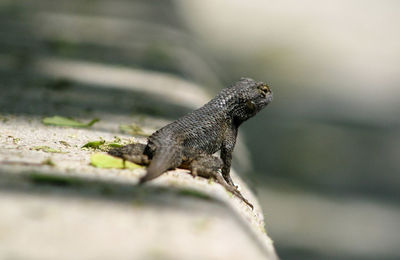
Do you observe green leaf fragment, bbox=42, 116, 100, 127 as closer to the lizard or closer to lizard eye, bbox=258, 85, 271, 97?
the lizard

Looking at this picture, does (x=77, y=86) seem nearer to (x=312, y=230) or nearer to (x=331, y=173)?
(x=312, y=230)

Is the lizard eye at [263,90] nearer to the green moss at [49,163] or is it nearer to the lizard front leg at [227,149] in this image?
the lizard front leg at [227,149]

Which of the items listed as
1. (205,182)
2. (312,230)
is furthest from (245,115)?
(312,230)

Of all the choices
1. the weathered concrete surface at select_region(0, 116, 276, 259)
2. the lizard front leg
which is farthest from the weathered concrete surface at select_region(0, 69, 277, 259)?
the lizard front leg

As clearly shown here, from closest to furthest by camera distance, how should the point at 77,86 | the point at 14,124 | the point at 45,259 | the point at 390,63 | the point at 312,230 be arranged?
1. the point at 45,259
2. the point at 14,124
3. the point at 77,86
4. the point at 312,230
5. the point at 390,63

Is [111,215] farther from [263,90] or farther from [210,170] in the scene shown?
[263,90]
